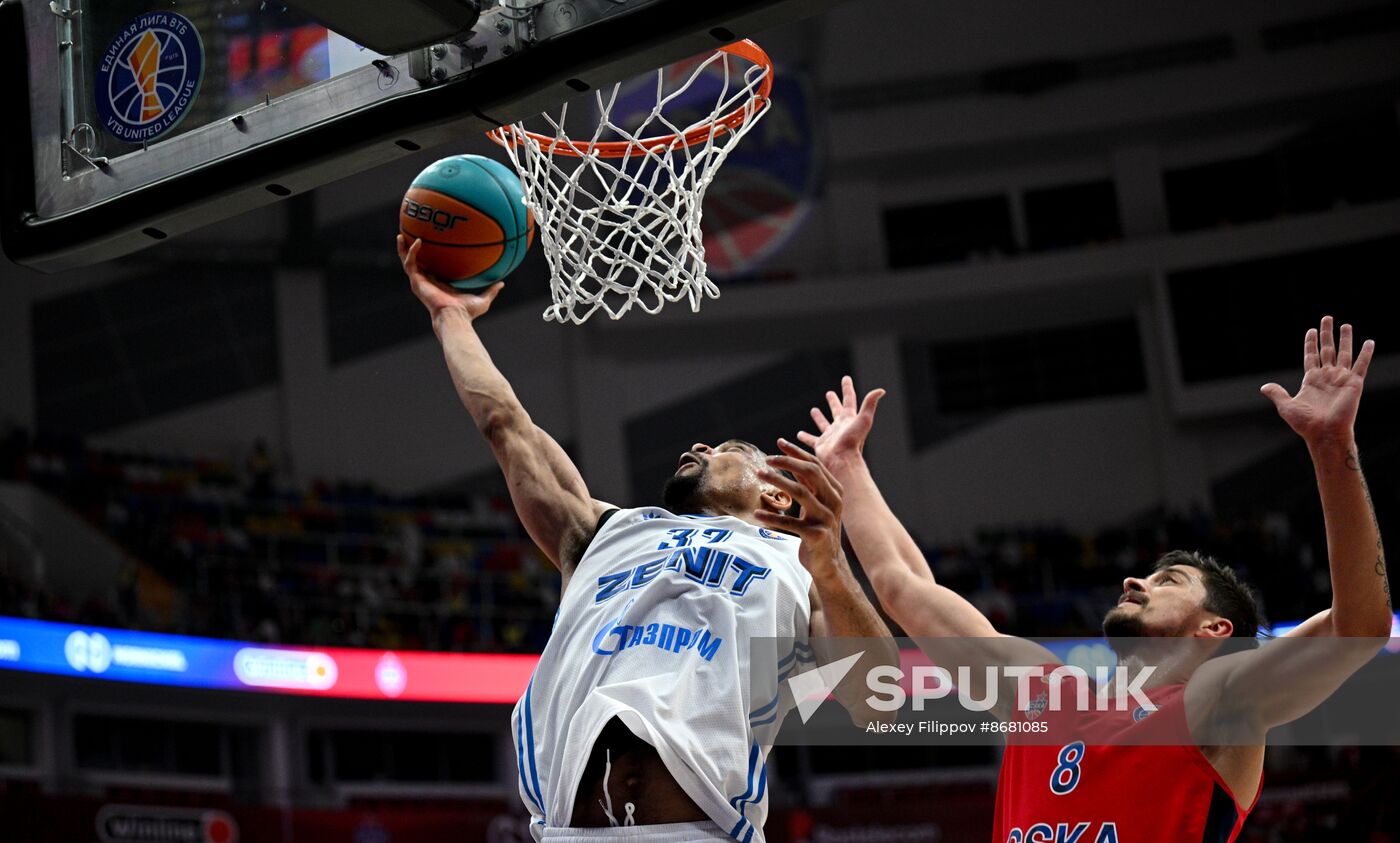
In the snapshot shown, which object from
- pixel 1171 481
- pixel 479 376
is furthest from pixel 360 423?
pixel 479 376

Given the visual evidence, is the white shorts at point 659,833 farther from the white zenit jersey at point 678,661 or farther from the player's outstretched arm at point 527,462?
the player's outstretched arm at point 527,462

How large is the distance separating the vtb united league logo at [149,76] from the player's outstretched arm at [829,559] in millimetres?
1589

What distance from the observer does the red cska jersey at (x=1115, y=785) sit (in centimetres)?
283

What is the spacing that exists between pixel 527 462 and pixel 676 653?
0.71m

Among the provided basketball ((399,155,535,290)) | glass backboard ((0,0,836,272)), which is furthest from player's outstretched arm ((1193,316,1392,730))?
basketball ((399,155,535,290))

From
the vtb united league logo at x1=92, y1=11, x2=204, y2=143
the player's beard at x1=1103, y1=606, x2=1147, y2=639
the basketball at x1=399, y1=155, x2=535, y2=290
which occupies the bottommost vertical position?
the player's beard at x1=1103, y1=606, x2=1147, y2=639

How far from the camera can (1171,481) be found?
1952 centimetres

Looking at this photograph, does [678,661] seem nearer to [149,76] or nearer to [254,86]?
[254,86]

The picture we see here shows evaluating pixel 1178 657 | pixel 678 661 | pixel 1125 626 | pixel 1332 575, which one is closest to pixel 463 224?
pixel 678 661

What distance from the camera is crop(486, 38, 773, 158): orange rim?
441cm

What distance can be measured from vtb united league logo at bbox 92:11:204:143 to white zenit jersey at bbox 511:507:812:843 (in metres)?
1.38

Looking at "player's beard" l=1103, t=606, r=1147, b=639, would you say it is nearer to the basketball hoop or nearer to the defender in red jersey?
the defender in red jersey

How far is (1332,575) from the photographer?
2639 millimetres

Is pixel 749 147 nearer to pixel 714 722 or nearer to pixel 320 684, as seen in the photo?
pixel 320 684
